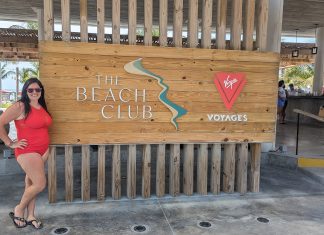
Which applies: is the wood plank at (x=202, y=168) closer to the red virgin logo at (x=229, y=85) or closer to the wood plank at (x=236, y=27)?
the red virgin logo at (x=229, y=85)

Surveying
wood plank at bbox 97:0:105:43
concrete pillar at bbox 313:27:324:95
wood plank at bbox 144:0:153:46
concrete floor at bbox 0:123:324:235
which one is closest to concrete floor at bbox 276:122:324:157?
concrete floor at bbox 0:123:324:235

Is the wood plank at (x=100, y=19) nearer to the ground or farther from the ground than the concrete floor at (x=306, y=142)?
farther from the ground

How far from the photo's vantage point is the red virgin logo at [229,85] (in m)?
4.39

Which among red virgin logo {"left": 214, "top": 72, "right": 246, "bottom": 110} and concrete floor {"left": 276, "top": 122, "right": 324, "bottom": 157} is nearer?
red virgin logo {"left": 214, "top": 72, "right": 246, "bottom": 110}

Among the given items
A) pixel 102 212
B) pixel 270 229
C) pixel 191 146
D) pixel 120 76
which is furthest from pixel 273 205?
pixel 120 76

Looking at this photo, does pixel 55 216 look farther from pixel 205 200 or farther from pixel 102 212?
pixel 205 200

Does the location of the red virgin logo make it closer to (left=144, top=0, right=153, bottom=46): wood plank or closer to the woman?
(left=144, top=0, right=153, bottom=46): wood plank

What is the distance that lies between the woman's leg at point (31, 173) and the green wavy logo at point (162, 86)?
1514 millimetres

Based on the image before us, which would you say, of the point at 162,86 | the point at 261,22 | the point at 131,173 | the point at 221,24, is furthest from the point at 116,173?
the point at 261,22

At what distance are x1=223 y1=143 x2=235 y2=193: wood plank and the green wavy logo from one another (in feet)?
2.93

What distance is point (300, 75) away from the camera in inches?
1252

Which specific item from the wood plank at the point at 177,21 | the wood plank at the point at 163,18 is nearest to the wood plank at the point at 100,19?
the wood plank at the point at 163,18

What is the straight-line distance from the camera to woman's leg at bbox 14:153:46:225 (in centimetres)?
336

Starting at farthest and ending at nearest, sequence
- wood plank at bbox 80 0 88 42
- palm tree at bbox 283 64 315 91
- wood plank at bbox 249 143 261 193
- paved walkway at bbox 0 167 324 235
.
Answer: palm tree at bbox 283 64 315 91
wood plank at bbox 249 143 261 193
wood plank at bbox 80 0 88 42
paved walkway at bbox 0 167 324 235
